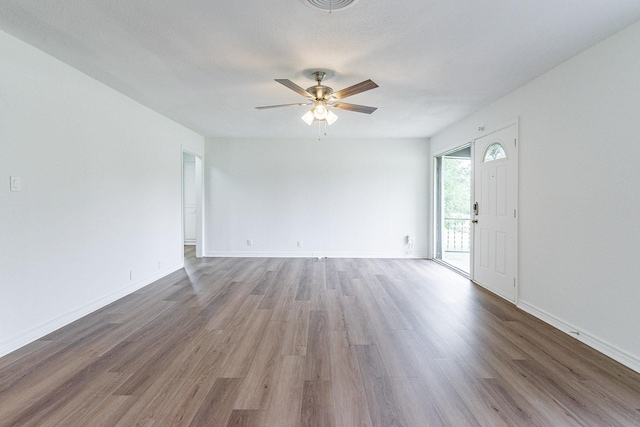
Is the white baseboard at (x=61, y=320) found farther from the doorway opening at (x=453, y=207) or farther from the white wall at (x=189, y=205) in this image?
the doorway opening at (x=453, y=207)

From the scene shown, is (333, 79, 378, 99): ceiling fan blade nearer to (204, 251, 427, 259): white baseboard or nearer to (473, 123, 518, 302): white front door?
(473, 123, 518, 302): white front door

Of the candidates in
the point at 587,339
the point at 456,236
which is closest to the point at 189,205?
the point at 456,236

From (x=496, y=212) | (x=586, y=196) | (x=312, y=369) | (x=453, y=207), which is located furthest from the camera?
(x=453, y=207)

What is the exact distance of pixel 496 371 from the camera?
2.04m

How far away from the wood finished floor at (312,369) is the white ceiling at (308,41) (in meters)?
2.51

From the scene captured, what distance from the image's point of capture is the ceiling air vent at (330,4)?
74.7 inches

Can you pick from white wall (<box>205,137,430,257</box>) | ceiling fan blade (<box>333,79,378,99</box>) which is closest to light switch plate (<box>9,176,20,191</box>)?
ceiling fan blade (<box>333,79,378,99</box>)

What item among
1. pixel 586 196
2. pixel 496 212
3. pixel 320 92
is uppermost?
pixel 320 92

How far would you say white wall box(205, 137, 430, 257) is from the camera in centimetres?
618

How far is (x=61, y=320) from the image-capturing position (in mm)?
2762

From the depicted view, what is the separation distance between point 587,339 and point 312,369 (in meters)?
2.36

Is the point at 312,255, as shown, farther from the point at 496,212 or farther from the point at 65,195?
the point at 65,195

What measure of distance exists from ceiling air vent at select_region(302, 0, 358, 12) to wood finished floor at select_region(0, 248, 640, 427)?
250 cm

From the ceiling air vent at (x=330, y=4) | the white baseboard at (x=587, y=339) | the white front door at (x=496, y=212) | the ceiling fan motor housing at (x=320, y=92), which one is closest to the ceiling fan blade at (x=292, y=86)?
the ceiling fan motor housing at (x=320, y=92)
